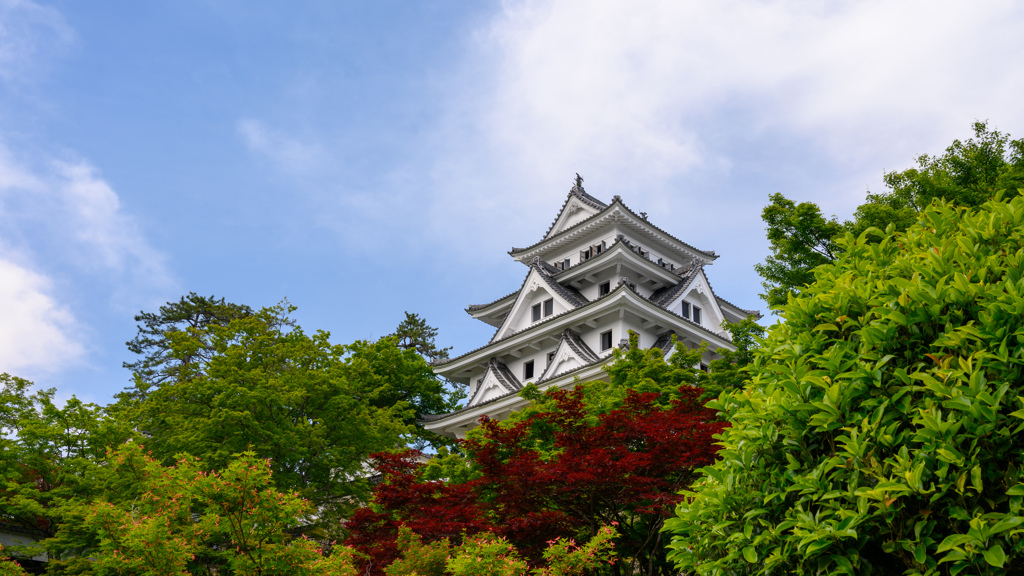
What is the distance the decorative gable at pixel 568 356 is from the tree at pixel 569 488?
14437mm

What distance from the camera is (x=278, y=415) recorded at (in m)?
22.5

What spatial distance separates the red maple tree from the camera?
12195 millimetres

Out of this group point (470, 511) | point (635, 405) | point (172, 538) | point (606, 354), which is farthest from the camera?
point (606, 354)

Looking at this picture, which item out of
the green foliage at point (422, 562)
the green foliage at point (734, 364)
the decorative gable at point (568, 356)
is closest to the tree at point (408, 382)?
the decorative gable at point (568, 356)

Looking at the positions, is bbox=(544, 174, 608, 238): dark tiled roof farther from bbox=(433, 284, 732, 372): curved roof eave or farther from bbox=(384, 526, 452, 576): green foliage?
bbox=(384, 526, 452, 576): green foliage

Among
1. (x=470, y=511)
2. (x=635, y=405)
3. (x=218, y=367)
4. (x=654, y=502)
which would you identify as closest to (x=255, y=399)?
(x=218, y=367)

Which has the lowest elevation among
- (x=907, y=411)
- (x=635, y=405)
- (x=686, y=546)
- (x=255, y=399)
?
(x=686, y=546)

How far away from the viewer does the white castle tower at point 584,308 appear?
1200 inches

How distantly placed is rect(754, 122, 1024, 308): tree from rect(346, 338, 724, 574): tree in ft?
18.9

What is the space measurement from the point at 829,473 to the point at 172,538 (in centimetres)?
799

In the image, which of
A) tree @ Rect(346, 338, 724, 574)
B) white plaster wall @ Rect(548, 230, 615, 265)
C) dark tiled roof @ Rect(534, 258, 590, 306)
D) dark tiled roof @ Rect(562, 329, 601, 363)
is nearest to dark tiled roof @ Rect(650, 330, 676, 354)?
dark tiled roof @ Rect(562, 329, 601, 363)

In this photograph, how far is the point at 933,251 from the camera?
5094mm

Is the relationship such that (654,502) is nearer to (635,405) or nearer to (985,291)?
(635,405)

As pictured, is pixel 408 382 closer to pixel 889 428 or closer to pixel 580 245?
pixel 580 245
